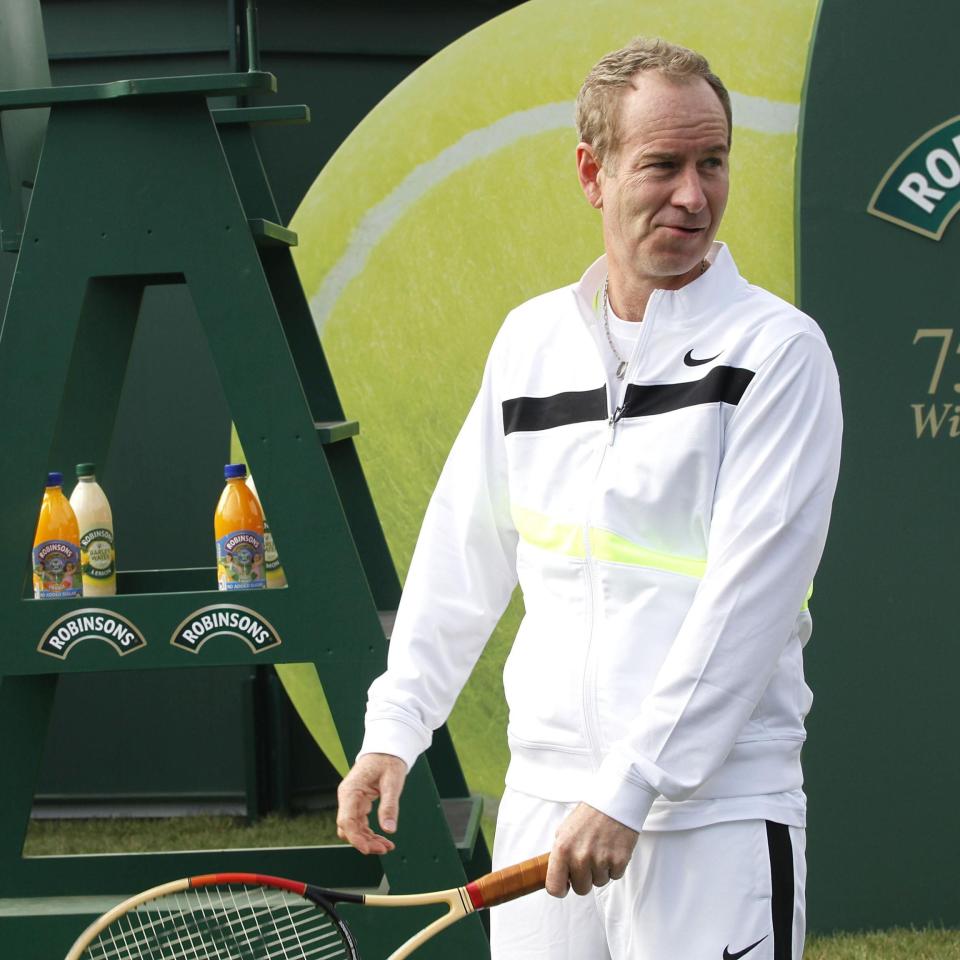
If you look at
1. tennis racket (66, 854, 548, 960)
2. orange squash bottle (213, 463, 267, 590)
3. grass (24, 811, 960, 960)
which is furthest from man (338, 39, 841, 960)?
grass (24, 811, 960, 960)

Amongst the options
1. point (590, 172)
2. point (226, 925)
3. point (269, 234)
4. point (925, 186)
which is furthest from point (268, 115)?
point (925, 186)

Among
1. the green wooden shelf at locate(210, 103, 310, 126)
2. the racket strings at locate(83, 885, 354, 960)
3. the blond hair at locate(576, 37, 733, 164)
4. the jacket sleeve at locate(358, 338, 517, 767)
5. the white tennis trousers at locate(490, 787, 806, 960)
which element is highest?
the green wooden shelf at locate(210, 103, 310, 126)

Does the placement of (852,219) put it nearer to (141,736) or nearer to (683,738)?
(683,738)

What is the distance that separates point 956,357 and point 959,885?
1464mm

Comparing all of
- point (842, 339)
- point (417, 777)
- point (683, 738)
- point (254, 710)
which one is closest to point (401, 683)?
point (683, 738)

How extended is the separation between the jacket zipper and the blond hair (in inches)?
8.7

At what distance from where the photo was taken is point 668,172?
5.60 feet

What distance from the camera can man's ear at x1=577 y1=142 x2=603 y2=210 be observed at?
1.82 meters

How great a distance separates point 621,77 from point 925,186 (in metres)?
2.21

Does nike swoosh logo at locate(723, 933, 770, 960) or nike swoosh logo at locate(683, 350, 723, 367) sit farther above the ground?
nike swoosh logo at locate(683, 350, 723, 367)

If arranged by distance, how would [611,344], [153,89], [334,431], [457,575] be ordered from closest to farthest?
[611,344]
[457,575]
[153,89]
[334,431]

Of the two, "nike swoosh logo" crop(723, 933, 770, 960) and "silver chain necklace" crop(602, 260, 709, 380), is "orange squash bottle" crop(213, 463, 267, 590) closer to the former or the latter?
"silver chain necklace" crop(602, 260, 709, 380)

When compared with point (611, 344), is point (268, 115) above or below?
above

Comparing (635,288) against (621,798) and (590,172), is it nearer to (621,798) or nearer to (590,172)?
(590,172)
